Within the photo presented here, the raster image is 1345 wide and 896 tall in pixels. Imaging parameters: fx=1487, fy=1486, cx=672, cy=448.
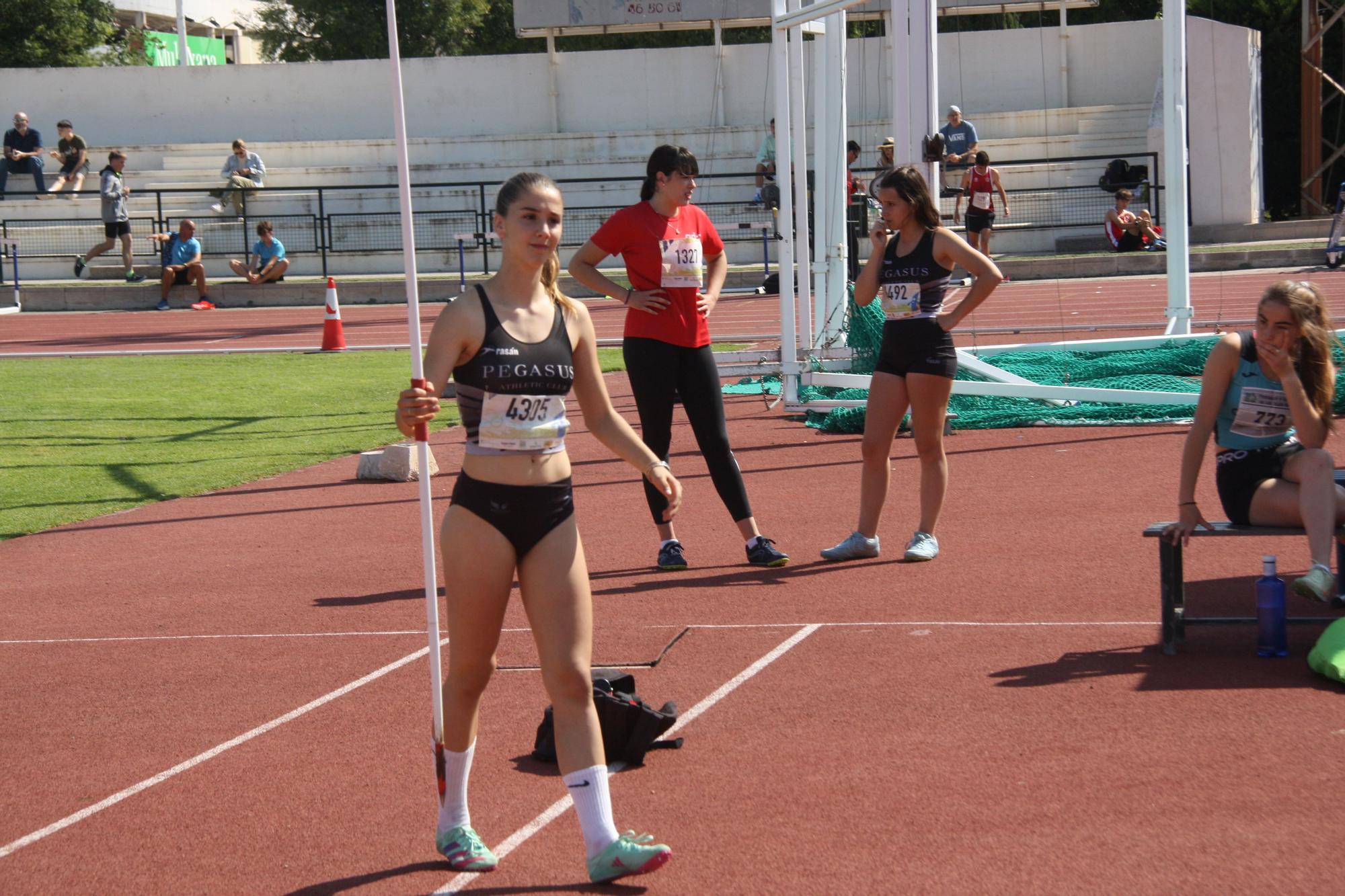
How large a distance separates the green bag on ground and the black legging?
305 cm

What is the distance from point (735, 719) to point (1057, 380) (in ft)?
29.1

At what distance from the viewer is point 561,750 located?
13.4 feet

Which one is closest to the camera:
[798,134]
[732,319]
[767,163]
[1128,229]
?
[798,134]

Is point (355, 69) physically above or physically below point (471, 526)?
above

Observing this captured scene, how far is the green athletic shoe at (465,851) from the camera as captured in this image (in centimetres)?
417

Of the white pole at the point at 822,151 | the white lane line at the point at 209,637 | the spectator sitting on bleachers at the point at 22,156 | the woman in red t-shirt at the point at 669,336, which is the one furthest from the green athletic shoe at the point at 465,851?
the spectator sitting on bleachers at the point at 22,156

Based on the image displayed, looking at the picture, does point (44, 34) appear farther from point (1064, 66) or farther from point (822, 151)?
point (822, 151)

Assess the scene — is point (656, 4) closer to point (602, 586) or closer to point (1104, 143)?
point (1104, 143)

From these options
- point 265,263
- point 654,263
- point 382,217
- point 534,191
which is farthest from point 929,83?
point 382,217

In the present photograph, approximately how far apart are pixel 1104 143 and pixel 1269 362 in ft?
96.6

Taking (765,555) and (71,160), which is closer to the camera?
(765,555)

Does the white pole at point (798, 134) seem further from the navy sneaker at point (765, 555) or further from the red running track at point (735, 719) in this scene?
the navy sneaker at point (765, 555)

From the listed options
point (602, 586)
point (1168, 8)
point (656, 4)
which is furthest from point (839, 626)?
point (656, 4)

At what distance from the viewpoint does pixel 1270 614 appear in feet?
18.8
